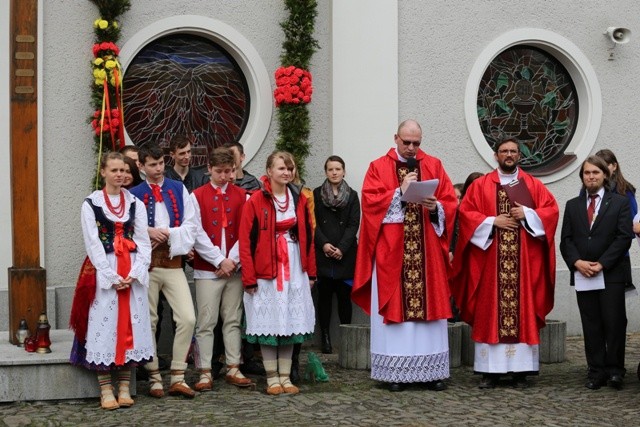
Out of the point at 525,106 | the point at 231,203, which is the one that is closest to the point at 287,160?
the point at 231,203

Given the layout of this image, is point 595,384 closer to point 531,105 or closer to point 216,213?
point 216,213

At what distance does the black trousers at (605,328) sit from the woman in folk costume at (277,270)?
2226 millimetres

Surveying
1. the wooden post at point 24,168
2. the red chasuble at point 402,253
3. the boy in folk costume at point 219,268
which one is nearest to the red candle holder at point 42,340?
the wooden post at point 24,168

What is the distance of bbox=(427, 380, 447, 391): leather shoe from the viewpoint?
29.6 ft

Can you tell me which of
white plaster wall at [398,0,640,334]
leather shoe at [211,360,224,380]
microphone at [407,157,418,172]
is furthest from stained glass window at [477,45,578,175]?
leather shoe at [211,360,224,380]

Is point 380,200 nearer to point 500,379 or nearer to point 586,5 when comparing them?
point 500,379

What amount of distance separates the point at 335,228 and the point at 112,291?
317 cm

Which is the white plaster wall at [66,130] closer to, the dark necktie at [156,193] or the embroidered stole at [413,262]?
the dark necktie at [156,193]

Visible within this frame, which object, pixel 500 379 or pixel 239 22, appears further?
pixel 239 22

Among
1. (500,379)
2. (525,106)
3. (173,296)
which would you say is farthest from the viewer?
(525,106)

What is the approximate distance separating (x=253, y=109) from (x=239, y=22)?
858mm

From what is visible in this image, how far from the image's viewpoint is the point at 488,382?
29.9 ft

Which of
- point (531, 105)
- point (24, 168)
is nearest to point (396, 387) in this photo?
point (24, 168)

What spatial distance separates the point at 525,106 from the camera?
12406 mm
